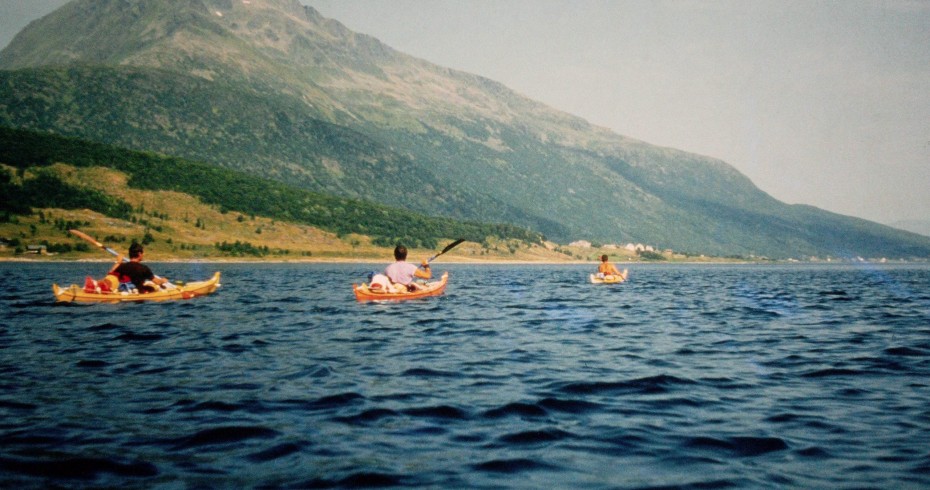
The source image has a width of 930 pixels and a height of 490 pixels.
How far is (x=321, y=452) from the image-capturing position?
27.9 feet

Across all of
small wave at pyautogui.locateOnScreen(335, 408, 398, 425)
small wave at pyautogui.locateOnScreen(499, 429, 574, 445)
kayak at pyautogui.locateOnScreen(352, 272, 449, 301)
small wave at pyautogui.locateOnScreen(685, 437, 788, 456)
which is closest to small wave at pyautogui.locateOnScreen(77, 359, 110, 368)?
small wave at pyautogui.locateOnScreen(335, 408, 398, 425)

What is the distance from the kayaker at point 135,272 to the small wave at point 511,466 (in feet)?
89.8

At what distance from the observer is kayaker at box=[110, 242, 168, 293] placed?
99.9ft

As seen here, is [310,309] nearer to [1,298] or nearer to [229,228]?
[1,298]

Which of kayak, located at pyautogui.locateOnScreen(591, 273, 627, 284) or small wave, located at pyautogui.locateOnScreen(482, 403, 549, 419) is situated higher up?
kayak, located at pyautogui.locateOnScreen(591, 273, 627, 284)

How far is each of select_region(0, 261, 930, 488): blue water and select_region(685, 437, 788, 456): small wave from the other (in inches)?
1.9

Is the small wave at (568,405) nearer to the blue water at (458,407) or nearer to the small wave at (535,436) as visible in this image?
the blue water at (458,407)

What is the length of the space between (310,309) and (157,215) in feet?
467

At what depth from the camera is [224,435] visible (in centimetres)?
926

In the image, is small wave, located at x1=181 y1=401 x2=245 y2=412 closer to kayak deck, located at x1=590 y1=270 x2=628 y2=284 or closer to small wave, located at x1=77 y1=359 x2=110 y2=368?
small wave, located at x1=77 y1=359 x2=110 y2=368

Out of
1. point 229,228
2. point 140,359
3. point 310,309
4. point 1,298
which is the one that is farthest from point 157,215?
point 140,359

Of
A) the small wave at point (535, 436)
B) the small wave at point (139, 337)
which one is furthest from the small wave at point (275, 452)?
the small wave at point (139, 337)

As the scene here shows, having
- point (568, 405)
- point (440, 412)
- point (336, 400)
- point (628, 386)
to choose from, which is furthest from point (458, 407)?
point (628, 386)

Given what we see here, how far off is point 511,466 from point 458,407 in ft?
10.6
